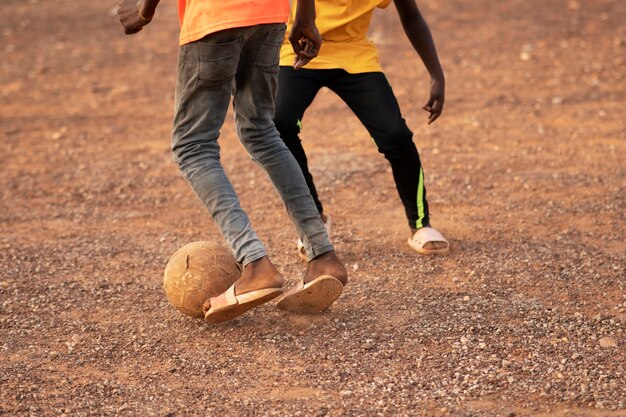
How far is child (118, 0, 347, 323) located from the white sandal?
46.0 inches

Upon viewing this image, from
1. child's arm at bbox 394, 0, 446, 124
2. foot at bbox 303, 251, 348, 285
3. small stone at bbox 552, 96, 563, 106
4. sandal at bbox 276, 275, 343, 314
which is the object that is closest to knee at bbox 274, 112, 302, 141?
child's arm at bbox 394, 0, 446, 124

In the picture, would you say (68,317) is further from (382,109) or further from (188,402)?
(382,109)

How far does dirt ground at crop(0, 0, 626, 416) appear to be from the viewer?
151 inches

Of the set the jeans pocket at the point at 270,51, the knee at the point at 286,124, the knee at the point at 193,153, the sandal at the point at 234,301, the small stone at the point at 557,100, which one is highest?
the jeans pocket at the point at 270,51

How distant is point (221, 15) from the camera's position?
12.6ft

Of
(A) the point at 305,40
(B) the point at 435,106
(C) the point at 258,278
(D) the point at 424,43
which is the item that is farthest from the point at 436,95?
(C) the point at 258,278

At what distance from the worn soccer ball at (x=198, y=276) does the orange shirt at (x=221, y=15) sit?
1.08m

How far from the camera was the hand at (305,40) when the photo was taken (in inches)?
158

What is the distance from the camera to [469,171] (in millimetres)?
7004

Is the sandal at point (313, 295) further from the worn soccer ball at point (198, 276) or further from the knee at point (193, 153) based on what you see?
the knee at point (193, 153)

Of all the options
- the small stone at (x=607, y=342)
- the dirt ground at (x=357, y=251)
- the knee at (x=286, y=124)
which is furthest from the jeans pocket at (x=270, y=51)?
the small stone at (x=607, y=342)

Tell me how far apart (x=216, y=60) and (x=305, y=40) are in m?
0.45

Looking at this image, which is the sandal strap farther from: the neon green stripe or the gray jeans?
the gray jeans

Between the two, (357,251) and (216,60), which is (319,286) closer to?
(216,60)
